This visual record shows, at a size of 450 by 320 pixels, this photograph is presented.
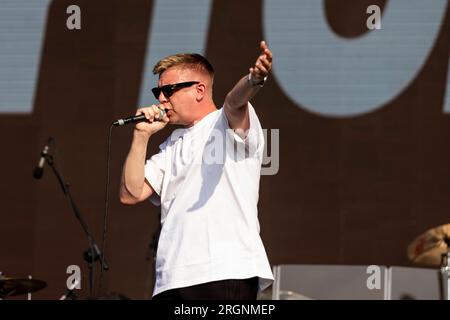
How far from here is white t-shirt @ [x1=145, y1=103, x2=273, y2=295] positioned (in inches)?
148

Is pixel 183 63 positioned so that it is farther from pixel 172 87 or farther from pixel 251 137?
pixel 251 137

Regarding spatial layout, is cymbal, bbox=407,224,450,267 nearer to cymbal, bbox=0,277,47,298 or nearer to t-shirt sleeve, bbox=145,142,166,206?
cymbal, bbox=0,277,47,298

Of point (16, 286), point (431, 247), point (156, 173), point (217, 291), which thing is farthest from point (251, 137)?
point (431, 247)

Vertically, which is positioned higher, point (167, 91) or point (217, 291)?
point (167, 91)

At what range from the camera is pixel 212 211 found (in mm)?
3805

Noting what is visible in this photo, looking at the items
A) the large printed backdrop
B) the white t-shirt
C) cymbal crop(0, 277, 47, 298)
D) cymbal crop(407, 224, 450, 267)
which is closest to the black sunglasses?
the white t-shirt

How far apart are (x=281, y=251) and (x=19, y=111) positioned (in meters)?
2.21

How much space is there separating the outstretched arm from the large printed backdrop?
12.9 ft

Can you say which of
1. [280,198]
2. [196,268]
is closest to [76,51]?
[280,198]

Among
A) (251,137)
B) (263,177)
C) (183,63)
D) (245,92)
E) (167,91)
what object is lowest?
(251,137)

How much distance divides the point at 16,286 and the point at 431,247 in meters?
2.58

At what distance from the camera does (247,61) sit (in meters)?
7.87
